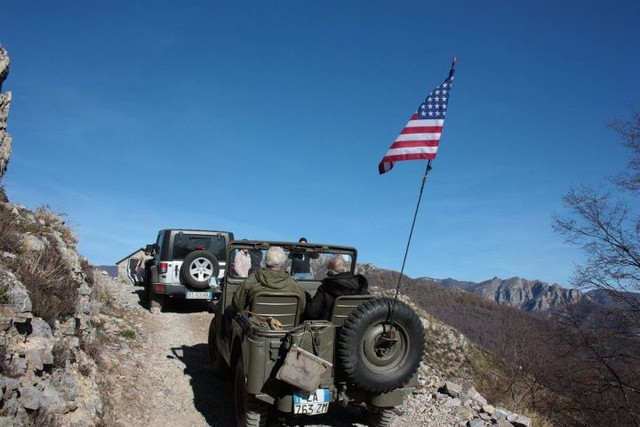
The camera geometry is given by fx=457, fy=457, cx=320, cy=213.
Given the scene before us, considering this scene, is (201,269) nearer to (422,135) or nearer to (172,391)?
(172,391)

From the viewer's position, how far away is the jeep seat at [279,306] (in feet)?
17.1

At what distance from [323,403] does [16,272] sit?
3.83 m

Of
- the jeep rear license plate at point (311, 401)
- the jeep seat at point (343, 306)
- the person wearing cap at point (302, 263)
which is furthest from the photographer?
the person wearing cap at point (302, 263)

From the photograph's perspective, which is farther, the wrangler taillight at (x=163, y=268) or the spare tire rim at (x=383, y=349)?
the wrangler taillight at (x=163, y=268)

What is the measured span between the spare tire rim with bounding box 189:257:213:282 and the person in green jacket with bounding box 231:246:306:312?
19.1ft

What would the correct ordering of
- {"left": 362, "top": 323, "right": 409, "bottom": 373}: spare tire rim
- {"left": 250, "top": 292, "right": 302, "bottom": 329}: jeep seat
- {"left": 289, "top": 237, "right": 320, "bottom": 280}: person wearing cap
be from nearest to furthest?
{"left": 362, "top": 323, "right": 409, "bottom": 373}: spare tire rim
{"left": 250, "top": 292, "right": 302, "bottom": 329}: jeep seat
{"left": 289, "top": 237, "right": 320, "bottom": 280}: person wearing cap

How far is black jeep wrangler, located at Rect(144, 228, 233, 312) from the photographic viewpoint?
36.0 feet

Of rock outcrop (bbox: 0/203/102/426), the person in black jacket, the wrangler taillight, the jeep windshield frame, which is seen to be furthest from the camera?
the wrangler taillight

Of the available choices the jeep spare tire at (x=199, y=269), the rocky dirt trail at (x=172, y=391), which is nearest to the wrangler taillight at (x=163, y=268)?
the jeep spare tire at (x=199, y=269)

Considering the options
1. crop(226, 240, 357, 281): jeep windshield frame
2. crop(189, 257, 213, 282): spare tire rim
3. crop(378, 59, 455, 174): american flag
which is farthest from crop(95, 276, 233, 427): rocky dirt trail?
crop(378, 59, 455, 174): american flag

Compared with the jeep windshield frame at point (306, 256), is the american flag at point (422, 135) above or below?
above

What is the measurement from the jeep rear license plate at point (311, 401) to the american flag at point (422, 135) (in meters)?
3.09

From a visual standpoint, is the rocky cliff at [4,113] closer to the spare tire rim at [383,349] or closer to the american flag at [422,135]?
the american flag at [422,135]

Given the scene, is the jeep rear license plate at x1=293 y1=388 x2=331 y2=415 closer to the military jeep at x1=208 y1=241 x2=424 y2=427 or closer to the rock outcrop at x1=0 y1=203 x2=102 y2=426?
the military jeep at x1=208 y1=241 x2=424 y2=427
